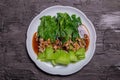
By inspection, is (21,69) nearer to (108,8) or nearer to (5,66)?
(5,66)

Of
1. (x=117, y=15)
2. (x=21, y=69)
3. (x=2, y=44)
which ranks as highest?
(x=117, y=15)

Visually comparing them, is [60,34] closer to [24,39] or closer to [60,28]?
[60,28]

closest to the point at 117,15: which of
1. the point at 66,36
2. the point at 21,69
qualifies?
the point at 66,36

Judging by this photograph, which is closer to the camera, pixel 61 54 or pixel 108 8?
pixel 61 54
